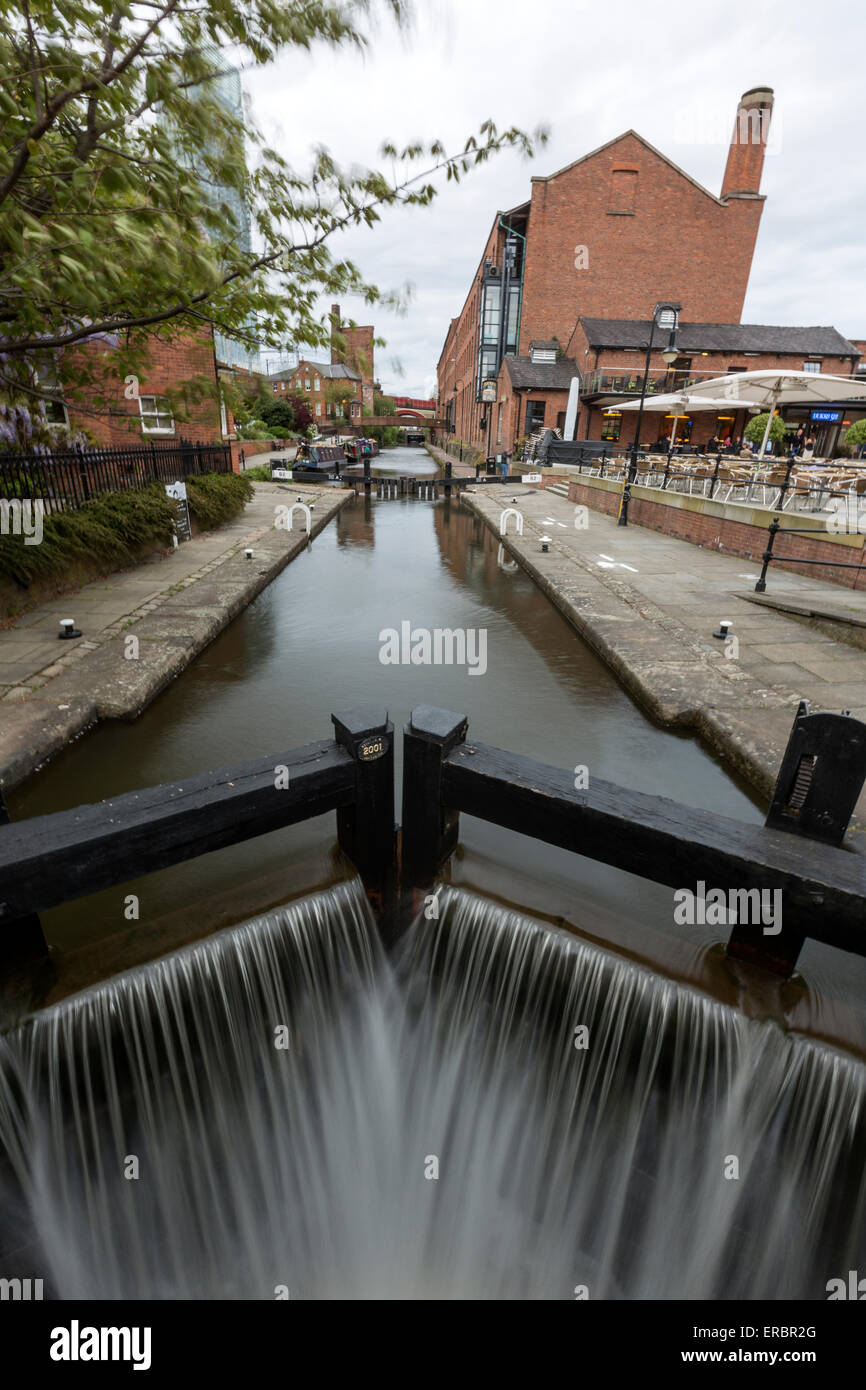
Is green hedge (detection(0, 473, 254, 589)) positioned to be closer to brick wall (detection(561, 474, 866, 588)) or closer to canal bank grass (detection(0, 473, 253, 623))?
canal bank grass (detection(0, 473, 253, 623))

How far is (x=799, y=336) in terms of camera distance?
111 ft

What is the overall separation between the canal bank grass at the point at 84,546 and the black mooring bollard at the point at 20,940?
5.93 meters

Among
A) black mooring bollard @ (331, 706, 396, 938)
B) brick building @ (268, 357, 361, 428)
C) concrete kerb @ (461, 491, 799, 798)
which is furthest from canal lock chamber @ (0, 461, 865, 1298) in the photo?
brick building @ (268, 357, 361, 428)

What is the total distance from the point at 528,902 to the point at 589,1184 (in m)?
1.36

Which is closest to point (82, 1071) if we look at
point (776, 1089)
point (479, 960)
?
point (479, 960)

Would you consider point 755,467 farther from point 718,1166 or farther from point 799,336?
point 799,336

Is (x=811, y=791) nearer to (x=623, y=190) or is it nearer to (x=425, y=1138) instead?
(x=425, y=1138)

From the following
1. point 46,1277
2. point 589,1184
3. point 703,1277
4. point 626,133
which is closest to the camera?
point 46,1277

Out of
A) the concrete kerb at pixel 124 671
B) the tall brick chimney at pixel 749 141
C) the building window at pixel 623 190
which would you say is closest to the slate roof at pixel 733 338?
the building window at pixel 623 190

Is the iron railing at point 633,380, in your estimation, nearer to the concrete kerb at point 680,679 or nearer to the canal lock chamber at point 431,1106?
the concrete kerb at point 680,679

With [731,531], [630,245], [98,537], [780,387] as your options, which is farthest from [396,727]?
[630,245]

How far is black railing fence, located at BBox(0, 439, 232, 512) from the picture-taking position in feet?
26.9

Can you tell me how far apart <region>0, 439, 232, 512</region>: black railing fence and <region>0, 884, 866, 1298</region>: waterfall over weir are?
7896 mm

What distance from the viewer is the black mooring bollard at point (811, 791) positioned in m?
2.72
